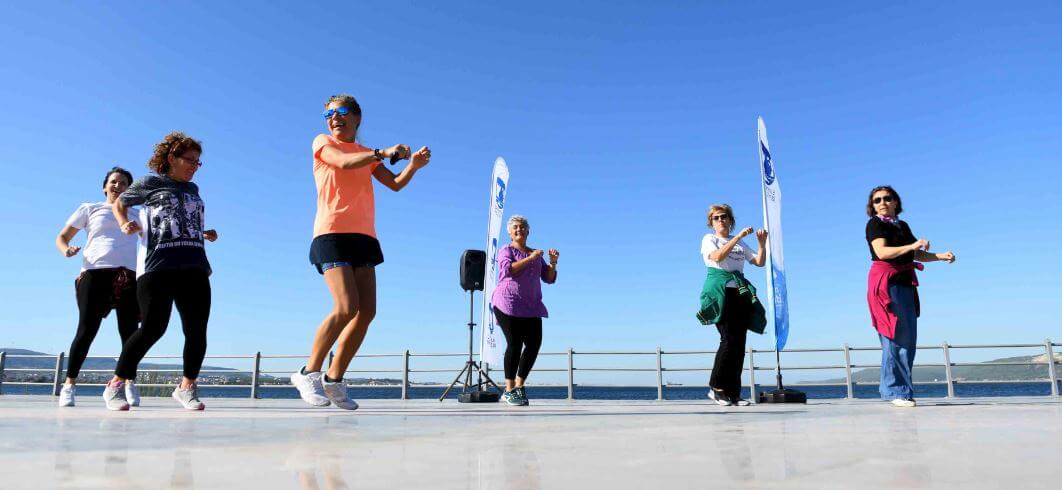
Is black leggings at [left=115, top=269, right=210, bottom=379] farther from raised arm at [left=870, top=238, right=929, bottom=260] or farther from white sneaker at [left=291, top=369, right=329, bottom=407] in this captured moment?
raised arm at [left=870, top=238, right=929, bottom=260]

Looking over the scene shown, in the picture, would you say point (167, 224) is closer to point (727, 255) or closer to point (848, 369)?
point (727, 255)

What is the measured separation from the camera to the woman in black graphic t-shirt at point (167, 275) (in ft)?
9.28

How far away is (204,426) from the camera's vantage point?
72.5 inches

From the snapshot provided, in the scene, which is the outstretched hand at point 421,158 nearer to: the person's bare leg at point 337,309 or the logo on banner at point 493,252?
the person's bare leg at point 337,309

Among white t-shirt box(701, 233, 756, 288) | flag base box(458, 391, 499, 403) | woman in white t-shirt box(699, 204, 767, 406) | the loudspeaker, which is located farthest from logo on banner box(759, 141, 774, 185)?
flag base box(458, 391, 499, 403)

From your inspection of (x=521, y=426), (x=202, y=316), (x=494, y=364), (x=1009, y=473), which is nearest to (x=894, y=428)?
(x=1009, y=473)

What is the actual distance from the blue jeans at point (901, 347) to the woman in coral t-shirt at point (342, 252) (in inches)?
110

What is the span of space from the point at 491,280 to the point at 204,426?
4015 mm

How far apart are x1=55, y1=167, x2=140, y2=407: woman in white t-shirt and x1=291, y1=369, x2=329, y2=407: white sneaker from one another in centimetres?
133

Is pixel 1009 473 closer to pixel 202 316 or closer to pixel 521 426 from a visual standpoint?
pixel 521 426

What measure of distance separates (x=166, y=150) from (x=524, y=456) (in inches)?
105

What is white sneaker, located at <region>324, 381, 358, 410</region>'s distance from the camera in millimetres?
2645

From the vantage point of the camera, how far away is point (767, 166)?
5.41 metres

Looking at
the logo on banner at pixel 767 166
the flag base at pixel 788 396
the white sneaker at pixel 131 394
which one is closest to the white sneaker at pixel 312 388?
the white sneaker at pixel 131 394
